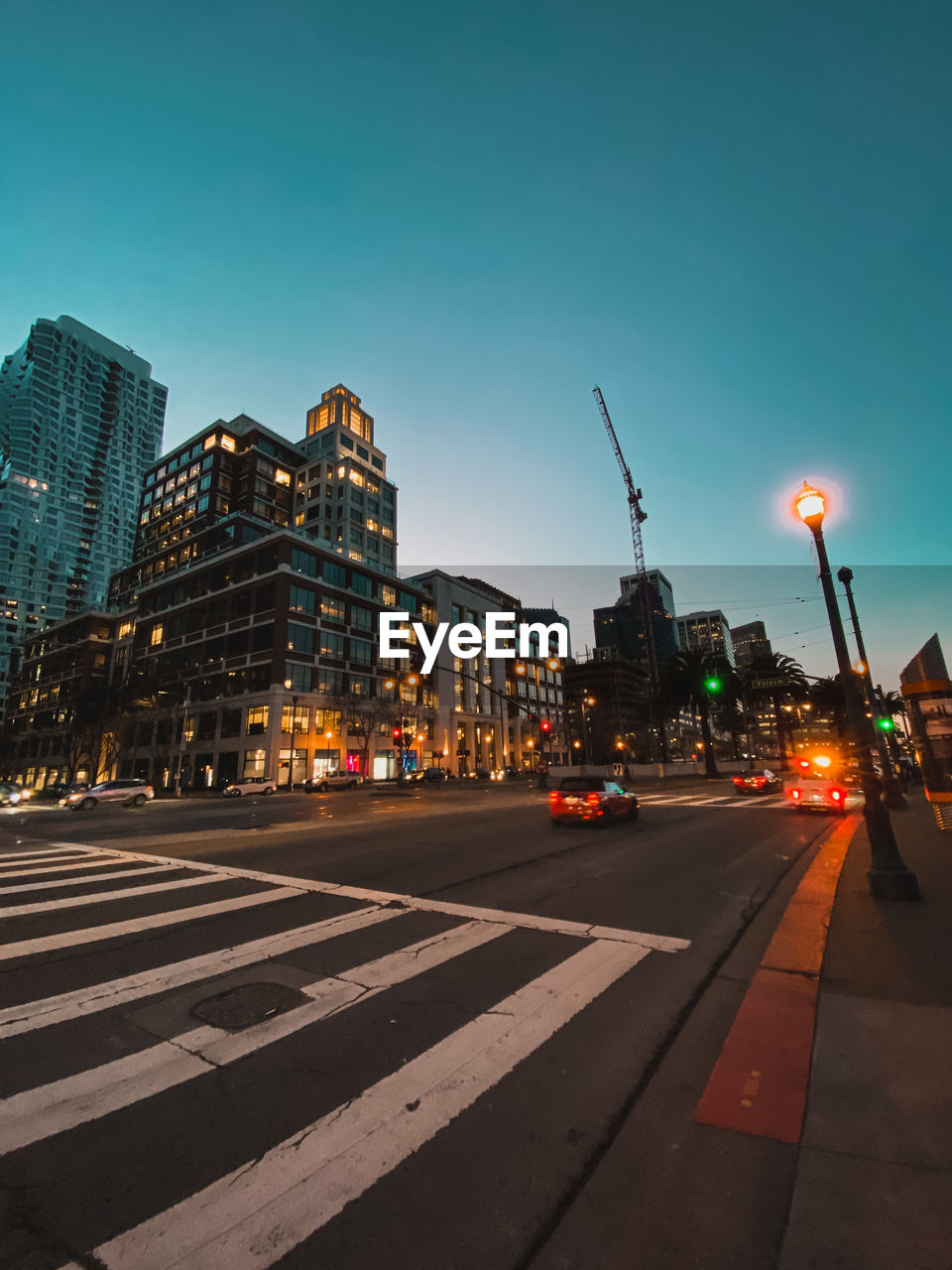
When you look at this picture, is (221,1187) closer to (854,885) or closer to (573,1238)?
(573,1238)

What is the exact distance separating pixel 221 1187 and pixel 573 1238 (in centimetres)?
167

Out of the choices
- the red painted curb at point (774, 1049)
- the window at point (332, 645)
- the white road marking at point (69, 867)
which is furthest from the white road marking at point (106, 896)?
the window at point (332, 645)

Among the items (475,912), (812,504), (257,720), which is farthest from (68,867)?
(257,720)

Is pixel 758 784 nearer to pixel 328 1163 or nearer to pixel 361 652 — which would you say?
pixel 328 1163

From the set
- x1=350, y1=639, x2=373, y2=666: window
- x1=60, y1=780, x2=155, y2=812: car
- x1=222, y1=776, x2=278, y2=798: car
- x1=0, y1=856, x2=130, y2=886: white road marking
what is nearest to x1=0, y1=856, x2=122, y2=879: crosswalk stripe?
x1=0, y1=856, x2=130, y2=886: white road marking

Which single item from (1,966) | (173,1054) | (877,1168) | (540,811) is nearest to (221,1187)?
(173,1054)

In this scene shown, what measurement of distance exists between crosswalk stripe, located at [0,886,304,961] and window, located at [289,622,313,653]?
49.9 m

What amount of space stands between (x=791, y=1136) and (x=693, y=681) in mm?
55192

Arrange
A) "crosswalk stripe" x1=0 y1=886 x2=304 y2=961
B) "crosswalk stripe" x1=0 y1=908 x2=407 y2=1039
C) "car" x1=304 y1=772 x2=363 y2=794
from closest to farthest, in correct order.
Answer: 1. "crosswalk stripe" x1=0 y1=908 x2=407 y2=1039
2. "crosswalk stripe" x1=0 y1=886 x2=304 y2=961
3. "car" x1=304 y1=772 x2=363 y2=794

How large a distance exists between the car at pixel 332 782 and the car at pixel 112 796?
1267cm

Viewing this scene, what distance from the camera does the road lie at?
8.28 ft

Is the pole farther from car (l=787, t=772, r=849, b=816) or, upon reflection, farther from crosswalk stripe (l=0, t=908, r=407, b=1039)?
car (l=787, t=772, r=849, b=816)

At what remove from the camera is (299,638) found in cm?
5731

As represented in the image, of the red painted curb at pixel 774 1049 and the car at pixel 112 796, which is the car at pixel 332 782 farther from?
the red painted curb at pixel 774 1049
